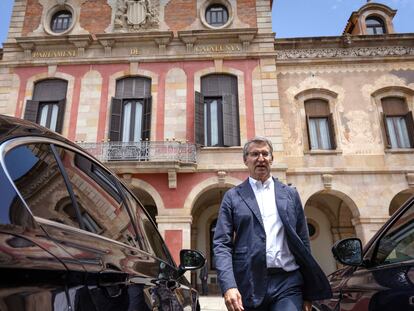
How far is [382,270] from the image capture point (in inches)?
83.1

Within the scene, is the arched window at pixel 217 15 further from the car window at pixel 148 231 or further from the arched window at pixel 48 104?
the car window at pixel 148 231

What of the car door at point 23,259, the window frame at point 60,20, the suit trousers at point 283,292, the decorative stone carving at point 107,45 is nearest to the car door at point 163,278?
the suit trousers at point 283,292

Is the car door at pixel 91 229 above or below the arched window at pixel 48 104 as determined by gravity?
below

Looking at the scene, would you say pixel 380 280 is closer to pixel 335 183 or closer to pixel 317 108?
pixel 335 183

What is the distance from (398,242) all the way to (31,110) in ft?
48.0

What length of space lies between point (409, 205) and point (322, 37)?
14.5 metres

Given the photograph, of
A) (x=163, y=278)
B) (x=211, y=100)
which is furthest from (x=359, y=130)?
(x=163, y=278)

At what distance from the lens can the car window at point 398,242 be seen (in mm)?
2055

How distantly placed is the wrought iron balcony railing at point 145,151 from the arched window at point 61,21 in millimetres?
6057

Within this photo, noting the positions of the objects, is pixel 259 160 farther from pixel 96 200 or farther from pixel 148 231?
pixel 96 200

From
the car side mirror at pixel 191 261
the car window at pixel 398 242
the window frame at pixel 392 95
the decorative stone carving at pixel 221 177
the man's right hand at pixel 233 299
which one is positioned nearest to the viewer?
the car window at pixel 398 242

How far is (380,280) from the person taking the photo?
2045 millimetres

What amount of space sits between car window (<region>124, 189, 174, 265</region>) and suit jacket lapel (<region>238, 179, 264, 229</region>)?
776 millimetres

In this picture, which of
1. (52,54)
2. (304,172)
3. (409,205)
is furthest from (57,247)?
(52,54)
